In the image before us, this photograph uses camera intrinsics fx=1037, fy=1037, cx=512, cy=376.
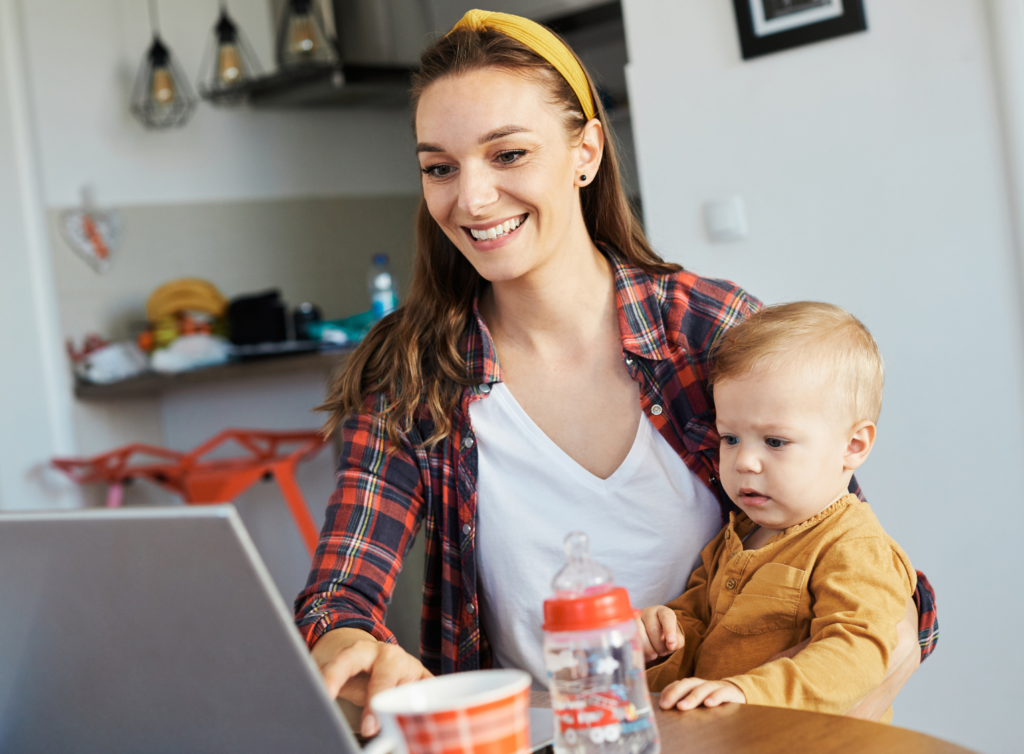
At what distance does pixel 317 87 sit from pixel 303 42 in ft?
0.54

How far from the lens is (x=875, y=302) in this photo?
2.18 m

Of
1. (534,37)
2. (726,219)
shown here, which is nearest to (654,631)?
(534,37)

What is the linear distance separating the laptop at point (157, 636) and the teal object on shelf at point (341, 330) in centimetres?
260

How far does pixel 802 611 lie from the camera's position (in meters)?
1.09

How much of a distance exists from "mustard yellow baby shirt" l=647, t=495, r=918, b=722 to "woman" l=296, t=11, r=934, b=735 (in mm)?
135

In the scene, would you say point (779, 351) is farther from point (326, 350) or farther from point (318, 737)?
point (326, 350)

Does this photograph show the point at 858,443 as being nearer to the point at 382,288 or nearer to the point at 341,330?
the point at 341,330

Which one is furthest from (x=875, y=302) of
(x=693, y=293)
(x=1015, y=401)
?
(x=693, y=293)

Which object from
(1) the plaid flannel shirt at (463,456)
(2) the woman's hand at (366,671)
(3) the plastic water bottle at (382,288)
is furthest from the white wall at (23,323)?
(2) the woman's hand at (366,671)

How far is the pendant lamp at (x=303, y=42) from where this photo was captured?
137 inches

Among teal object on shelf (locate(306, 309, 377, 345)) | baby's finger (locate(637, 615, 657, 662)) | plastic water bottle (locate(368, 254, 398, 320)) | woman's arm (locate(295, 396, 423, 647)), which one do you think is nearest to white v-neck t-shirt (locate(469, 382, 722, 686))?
woman's arm (locate(295, 396, 423, 647))

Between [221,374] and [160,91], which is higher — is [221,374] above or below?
below

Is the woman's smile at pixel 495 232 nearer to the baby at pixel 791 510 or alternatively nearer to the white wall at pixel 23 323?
the baby at pixel 791 510

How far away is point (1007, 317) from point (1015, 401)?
0.55 ft
